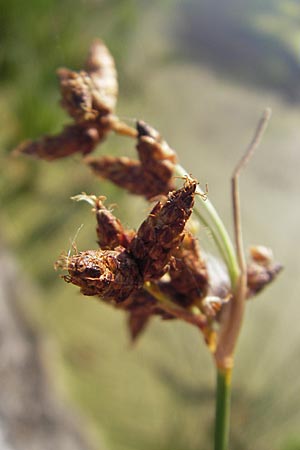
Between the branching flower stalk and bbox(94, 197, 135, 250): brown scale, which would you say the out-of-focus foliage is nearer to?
the branching flower stalk

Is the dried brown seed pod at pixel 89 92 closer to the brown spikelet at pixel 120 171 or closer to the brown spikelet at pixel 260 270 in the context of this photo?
the brown spikelet at pixel 120 171

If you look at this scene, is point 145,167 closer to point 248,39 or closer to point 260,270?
point 260,270

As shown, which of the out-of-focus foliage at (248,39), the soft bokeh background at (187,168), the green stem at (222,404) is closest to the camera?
the green stem at (222,404)

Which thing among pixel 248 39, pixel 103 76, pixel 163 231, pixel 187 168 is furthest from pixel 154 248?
pixel 248 39

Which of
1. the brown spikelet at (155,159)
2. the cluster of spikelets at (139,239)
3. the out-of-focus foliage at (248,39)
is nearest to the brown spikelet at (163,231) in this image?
the cluster of spikelets at (139,239)

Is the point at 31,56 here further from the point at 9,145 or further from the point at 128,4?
the point at 128,4

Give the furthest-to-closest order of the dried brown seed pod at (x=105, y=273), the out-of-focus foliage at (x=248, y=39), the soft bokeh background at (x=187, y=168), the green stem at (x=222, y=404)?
the out-of-focus foliage at (x=248, y=39) < the soft bokeh background at (x=187, y=168) < the green stem at (x=222, y=404) < the dried brown seed pod at (x=105, y=273)
